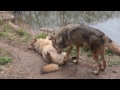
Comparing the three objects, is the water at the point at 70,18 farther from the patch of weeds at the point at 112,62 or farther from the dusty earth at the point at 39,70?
the dusty earth at the point at 39,70

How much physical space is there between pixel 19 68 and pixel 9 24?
342 centimetres

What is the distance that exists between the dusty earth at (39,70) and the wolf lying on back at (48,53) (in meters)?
0.13

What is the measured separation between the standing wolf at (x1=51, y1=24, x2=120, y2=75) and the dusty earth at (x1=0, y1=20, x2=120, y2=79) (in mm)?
214

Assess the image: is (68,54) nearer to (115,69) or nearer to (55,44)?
(55,44)

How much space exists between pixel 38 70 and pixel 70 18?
5.20 metres

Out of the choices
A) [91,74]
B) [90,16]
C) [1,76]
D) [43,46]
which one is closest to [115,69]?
[91,74]

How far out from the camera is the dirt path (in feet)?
23.1

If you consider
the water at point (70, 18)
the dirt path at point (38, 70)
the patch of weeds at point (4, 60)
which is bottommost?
the dirt path at point (38, 70)

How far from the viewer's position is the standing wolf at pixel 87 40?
6.77 metres

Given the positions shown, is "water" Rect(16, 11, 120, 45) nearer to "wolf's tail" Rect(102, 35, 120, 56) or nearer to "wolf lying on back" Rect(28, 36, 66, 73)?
"wolf lying on back" Rect(28, 36, 66, 73)

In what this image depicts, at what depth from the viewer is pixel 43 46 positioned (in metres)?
8.52

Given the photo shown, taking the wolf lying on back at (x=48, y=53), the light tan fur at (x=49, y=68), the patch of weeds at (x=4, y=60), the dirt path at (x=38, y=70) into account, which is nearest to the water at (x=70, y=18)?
the wolf lying on back at (x=48, y=53)

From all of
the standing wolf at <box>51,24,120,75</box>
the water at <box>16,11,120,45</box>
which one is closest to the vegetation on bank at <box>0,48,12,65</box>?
the standing wolf at <box>51,24,120,75</box>

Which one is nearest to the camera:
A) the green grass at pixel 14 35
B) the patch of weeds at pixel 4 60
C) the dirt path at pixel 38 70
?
the dirt path at pixel 38 70
